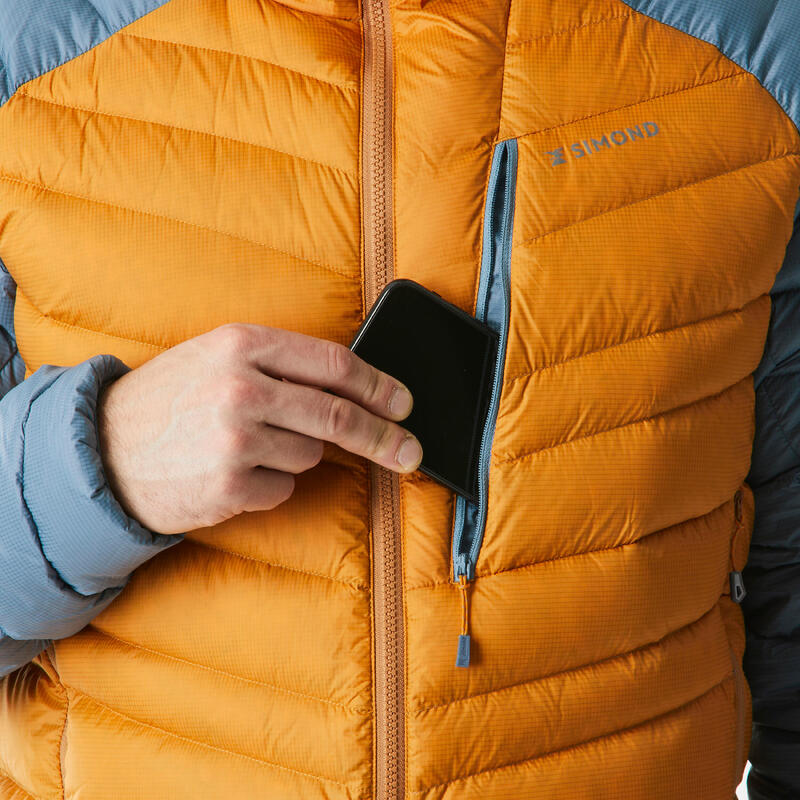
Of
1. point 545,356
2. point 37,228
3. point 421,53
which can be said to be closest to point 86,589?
point 37,228

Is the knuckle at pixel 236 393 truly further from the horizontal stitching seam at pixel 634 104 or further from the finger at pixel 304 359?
the horizontal stitching seam at pixel 634 104

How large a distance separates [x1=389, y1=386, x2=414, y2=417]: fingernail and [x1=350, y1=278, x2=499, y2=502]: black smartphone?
0.02 m

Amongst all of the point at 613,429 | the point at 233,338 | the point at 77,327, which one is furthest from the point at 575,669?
the point at 77,327

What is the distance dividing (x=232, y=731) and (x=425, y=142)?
1.81 ft

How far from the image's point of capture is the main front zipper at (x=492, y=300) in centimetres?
71

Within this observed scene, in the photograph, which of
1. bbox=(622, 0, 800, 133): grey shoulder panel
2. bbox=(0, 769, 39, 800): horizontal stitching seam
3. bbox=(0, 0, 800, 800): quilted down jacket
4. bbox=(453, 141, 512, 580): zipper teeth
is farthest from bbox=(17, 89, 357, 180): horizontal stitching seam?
bbox=(0, 769, 39, 800): horizontal stitching seam

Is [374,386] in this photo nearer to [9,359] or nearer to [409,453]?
[409,453]

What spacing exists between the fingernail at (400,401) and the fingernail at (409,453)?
0.02 meters

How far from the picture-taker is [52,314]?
0.72 metres

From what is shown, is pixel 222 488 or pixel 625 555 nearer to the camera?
pixel 222 488

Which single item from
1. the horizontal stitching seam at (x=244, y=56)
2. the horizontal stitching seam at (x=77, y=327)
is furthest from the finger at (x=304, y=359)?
the horizontal stitching seam at (x=244, y=56)

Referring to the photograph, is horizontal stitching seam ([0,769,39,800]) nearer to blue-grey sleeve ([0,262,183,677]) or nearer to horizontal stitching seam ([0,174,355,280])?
blue-grey sleeve ([0,262,183,677])

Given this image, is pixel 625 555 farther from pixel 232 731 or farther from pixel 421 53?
pixel 421 53

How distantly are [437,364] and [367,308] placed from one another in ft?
0.28
